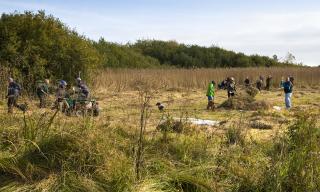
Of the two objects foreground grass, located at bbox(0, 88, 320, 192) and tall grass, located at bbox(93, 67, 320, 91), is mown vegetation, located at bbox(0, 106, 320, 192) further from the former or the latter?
tall grass, located at bbox(93, 67, 320, 91)

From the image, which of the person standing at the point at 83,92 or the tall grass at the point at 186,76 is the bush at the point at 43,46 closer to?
the tall grass at the point at 186,76

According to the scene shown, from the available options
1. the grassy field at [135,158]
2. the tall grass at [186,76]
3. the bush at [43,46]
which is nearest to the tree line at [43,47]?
the bush at [43,46]

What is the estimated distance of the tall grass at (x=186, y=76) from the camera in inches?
1265

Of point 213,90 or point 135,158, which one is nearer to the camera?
point 135,158

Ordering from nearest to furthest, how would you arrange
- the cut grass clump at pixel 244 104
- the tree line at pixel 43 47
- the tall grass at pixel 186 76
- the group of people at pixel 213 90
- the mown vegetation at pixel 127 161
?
the mown vegetation at pixel 127 161, the cut grass clump at pixel 244 104, the group of people at pixel 213 90, the tree line at pixel 43 47, the tall grass at pixel 186 76

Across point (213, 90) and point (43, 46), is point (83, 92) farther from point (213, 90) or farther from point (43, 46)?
point (43, 46)

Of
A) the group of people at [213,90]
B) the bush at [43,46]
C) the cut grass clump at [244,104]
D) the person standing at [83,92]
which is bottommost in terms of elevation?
the cut grass clump at [244,104]

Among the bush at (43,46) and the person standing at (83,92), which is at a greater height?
the bush at (43,46)

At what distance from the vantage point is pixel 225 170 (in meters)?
6.70

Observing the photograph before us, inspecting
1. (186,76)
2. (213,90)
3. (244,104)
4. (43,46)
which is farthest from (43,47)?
(186,76)

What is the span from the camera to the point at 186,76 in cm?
3716

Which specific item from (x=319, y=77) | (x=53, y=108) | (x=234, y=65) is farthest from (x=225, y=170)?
(x=234, y=65)

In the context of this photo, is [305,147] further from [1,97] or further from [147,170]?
[1,97]

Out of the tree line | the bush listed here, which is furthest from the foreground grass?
the bush
